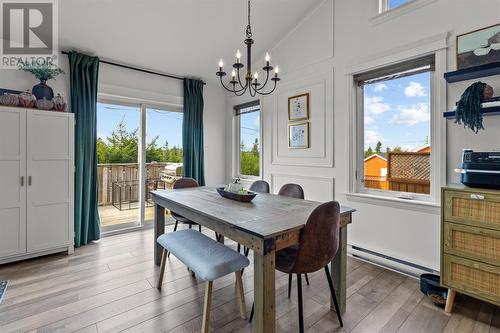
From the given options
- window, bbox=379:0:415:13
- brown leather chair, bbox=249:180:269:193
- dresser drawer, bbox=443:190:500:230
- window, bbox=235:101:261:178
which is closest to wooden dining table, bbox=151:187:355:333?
brown leather chair, bbox=249:180:269:193

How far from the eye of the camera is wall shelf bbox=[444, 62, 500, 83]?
6.61 feet

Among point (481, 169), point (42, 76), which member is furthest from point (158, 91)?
point (481, 169)

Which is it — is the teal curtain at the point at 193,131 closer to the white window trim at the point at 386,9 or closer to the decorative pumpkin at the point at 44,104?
the decorative pumpkin at the point at 44,104

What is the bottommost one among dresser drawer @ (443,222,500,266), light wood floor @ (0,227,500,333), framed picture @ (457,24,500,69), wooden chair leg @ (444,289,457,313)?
light wood floor @ (0,227,500,333)

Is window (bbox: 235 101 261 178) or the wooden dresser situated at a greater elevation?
window (bbox: 235 101 261 178)

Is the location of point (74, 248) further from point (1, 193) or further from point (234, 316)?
point (234, 316)

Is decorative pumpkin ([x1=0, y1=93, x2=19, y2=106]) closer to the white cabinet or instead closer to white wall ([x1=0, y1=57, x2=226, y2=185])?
the white cabinet

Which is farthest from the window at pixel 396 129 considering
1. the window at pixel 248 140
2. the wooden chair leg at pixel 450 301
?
the window at pixel 248 140

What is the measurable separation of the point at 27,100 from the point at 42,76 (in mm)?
421

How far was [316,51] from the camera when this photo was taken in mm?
3418

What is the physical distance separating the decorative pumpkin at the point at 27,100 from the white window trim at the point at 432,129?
12.0 feet

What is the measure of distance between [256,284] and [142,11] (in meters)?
3.20

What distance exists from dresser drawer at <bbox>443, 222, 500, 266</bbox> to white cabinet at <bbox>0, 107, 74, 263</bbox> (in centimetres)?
392

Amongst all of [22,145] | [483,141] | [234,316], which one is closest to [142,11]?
[22,145]
